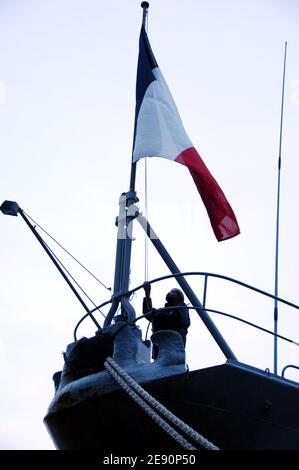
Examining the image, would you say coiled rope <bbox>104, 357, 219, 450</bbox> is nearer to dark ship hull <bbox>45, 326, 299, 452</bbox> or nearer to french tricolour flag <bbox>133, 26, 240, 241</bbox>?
dark ship hull <bbox>45, 326, 299, 452</bbox>

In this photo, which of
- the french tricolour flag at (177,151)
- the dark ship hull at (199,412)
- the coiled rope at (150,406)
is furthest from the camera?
the french tricolour flag at (177,151)

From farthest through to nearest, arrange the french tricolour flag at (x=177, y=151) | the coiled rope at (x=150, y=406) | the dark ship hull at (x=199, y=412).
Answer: the french tricolour flag at (x=177, y=151)
the dark ship hull at (x=199, y=412)
the coiled rope at (x=150, y=406)

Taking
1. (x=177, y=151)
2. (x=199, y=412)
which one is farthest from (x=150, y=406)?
(x=177, y=151)

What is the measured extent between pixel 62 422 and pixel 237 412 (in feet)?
6.37

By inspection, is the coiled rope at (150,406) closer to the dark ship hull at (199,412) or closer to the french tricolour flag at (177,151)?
the dark ship hull at (199,412)

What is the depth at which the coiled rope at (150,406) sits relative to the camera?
589 cm

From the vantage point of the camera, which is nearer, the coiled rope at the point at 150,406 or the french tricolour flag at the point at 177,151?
the coiled rope at the point at 150,406

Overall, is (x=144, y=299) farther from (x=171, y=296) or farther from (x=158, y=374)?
(x=158, y=374)

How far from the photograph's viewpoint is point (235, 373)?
7195mm

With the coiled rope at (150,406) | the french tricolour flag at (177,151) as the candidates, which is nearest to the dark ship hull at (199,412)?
the coiled rope at (150,406)
